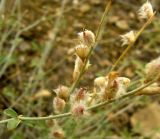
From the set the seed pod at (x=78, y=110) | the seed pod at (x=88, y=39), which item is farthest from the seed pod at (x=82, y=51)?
the seed pod at (x=78, y=110)

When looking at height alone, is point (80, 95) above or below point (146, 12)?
below

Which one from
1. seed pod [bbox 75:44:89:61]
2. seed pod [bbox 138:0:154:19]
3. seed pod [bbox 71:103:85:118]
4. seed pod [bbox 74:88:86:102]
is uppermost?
seed pod [bbox 138:0:154:19]

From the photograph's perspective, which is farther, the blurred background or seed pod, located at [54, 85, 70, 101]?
the blurred background

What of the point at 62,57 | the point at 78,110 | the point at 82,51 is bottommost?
the point at 78,110

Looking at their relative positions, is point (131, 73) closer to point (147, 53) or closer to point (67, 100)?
point (147, 53)

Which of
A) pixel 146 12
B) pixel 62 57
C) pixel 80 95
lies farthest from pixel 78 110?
pixel 62 57

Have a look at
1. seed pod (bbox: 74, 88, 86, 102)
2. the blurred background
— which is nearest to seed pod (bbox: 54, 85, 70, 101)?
seed pod (bbox: 74, 88, 86, 102)

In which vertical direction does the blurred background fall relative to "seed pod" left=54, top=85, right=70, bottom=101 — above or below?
above

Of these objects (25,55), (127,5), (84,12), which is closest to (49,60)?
(25,55)

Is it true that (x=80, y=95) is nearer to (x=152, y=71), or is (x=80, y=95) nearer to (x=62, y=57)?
(x=152, y=71)

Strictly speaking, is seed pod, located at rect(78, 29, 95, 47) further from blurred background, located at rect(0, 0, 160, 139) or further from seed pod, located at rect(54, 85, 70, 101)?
blurred background, located at rect(0, 0, 160, 139)
